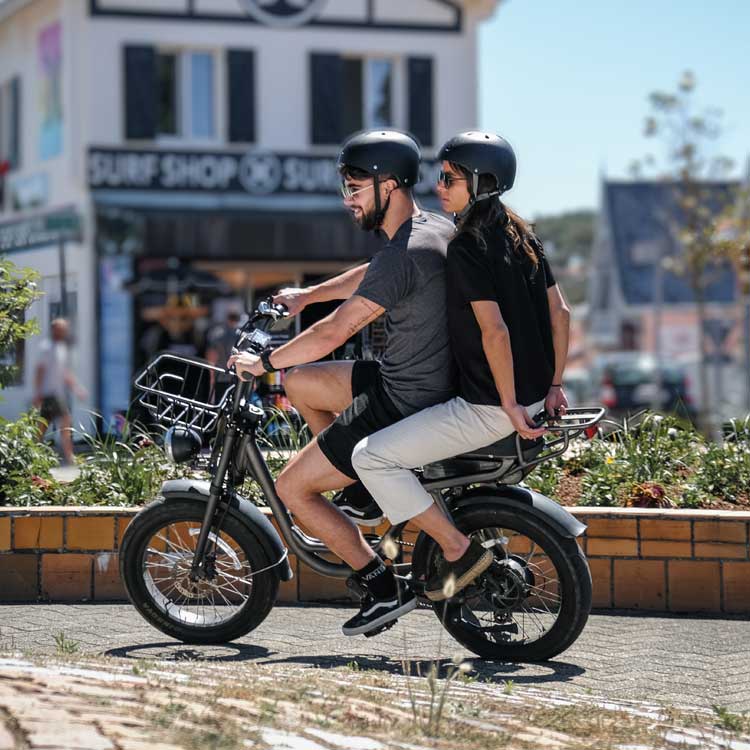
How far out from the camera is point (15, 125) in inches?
1179

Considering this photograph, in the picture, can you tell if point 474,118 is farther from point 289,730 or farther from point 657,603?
point 289,730

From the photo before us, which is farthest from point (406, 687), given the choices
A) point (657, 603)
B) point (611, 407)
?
point (611, 407)

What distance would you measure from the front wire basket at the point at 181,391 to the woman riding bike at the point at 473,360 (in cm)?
70

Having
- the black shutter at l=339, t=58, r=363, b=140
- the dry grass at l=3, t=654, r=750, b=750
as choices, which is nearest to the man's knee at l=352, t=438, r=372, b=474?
the dry grass at l=3, t=654, r=750, b=750

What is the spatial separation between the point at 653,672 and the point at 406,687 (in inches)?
46.7

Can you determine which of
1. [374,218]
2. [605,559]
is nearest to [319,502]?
[374,218]

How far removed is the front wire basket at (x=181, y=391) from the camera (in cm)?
591

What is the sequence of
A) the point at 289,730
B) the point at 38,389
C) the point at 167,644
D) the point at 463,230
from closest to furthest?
the point at 289,730, the point at 463,230, the point at 167,644, the point at 38,389

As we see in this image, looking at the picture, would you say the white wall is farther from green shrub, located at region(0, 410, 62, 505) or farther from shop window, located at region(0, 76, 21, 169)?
green shrub, located at region(0, 410, 62, 505)

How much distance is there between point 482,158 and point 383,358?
2.70ft

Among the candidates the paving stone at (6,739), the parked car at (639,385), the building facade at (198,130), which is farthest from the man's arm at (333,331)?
the parked car at (639,385)

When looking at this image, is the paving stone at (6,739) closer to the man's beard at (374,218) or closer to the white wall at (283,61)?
the man's beard at (374,218)

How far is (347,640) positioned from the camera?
624 cm

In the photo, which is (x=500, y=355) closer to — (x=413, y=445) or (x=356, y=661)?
(x=413, y=445)
